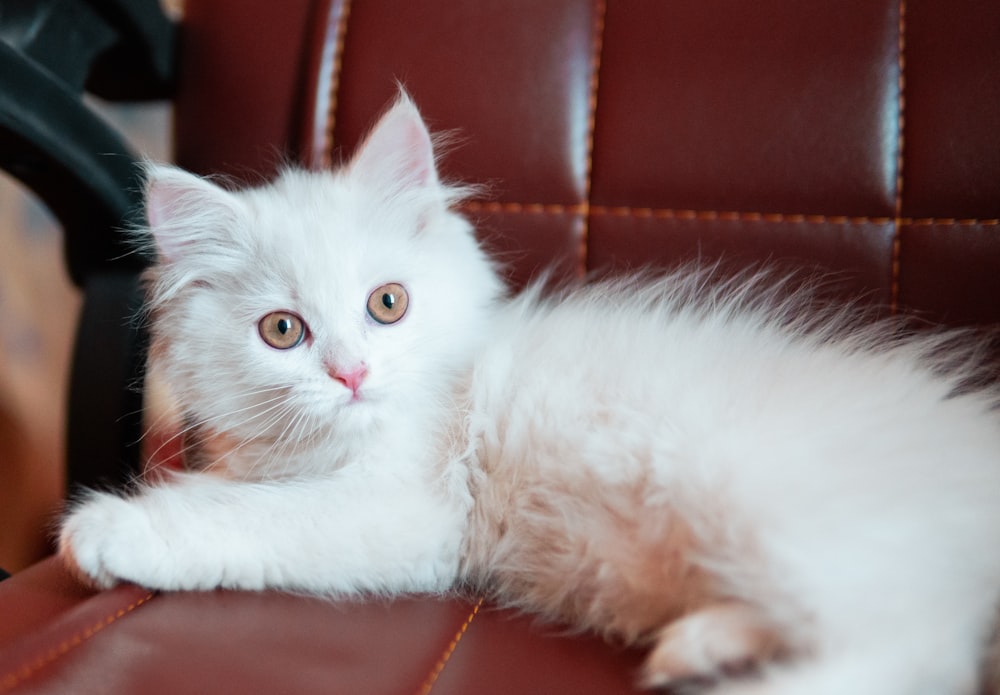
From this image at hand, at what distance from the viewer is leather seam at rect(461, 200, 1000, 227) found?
3.91ft

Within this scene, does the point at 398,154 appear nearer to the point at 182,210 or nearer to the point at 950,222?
the point at 182,210

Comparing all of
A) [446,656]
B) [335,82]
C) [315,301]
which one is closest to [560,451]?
[446,656]

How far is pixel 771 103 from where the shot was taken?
1.23m

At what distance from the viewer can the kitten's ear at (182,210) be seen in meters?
1.06

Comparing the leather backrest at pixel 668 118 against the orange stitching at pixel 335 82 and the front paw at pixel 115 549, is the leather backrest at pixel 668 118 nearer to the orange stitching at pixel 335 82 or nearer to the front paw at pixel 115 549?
the orange stitching at pixel 335 82

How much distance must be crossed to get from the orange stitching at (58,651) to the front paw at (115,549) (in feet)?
0.13

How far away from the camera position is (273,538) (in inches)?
36.1

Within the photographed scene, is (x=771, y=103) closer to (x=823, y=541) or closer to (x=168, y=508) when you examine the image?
(x=823, y=541)

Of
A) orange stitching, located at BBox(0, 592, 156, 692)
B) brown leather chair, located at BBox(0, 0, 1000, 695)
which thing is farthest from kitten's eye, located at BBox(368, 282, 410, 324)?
orange stitching, located at BBox(0, 592, 156, 692)

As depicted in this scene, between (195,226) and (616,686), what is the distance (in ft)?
2.85

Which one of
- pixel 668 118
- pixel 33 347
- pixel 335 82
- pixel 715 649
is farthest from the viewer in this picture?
pixel 33 347

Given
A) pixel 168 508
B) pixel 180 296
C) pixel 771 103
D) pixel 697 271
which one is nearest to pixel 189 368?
pixel 180 296

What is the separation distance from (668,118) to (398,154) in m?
0.49

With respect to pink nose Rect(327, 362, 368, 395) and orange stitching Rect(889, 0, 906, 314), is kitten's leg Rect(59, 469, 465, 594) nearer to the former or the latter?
pink nose Rect(327, 362, 368, 395)
